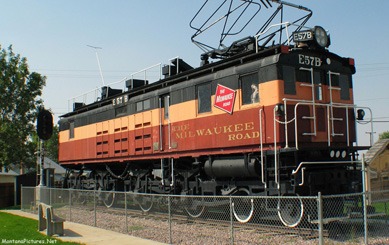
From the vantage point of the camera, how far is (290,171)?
11.7 m

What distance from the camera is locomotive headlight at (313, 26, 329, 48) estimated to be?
1260 centimetres

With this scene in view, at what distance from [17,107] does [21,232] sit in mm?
15359

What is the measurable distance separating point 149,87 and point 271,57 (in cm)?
667

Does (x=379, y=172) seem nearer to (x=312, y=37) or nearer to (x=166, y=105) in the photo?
(x=312, y=37)

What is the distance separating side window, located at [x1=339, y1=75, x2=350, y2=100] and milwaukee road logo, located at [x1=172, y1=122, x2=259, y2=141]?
310cm

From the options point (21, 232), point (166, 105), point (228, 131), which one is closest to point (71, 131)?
point (166, 105)

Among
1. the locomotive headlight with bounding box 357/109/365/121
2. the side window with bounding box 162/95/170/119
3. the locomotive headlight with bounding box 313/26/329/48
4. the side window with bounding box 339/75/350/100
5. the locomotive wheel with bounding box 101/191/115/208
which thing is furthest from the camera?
the locomotive wheel with bounding box 101/191/115/208

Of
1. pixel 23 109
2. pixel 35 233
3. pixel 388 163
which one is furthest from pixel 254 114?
pixel 23 109

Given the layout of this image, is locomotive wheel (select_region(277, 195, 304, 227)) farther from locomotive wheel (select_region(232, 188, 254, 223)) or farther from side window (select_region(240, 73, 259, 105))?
side window (select_region(240, 73, 259, 105))

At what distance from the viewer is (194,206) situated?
14.2m

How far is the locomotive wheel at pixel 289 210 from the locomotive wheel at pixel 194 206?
10.1ft

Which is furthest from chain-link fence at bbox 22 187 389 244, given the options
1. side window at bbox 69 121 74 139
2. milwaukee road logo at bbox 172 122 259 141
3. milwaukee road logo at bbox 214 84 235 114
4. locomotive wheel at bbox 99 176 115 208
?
side window at bbox 69 121 74 139

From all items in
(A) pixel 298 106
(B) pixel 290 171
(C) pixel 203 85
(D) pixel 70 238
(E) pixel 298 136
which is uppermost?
(C) pixel 203 85

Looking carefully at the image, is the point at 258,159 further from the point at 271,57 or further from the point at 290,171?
the point at 271,57
